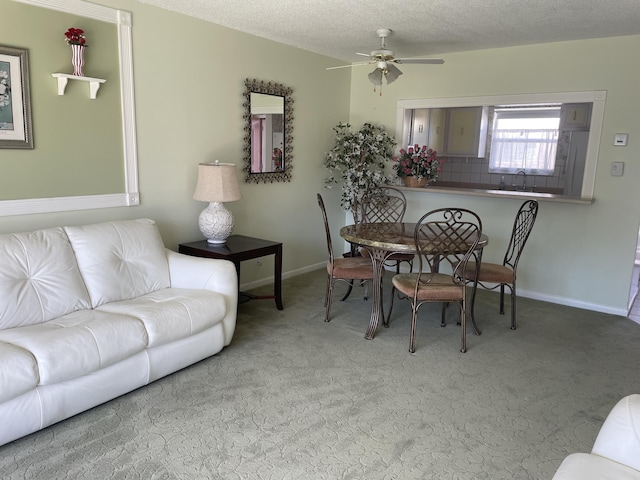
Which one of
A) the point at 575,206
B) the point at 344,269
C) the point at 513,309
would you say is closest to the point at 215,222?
the point at 344,269

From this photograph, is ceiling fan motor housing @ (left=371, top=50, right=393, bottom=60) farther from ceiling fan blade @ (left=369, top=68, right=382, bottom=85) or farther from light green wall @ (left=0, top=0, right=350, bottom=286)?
light green wall @ (left=0, top=0, right=350, bottom=286)

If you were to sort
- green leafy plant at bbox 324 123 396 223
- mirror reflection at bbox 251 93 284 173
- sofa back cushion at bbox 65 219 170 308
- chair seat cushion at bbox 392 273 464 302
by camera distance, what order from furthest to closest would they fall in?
1. green leafy plant at bbox 324 123 396 223
2. mirror reflection at bbox 251 93 284 173
3. chair seat cushion at bbox 392 273 464 302
4. sofa back cushion at bbox 65 219 170 308

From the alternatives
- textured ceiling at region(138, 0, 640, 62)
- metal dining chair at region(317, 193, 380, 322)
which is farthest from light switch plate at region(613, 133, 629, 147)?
metal dining chair at region(317, 193, 380, 322)

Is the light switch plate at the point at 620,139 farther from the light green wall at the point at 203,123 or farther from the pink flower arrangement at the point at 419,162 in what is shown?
the light green wall at the point at 203,123

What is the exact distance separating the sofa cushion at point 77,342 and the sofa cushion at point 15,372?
4cm

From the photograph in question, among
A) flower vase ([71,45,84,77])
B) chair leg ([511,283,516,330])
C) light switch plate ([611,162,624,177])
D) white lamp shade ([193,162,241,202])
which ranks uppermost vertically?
flower vase ([71,45,84,77])

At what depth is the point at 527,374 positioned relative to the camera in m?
3.05

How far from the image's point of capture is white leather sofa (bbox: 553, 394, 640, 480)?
1.43 m

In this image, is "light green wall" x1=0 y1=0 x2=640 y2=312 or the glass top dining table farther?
"light green wall" x1=0 y1=0 x2=640 y2=312

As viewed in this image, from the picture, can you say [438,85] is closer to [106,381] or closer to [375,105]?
[375,105]

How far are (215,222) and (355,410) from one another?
192cm

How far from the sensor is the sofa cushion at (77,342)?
7.20ft

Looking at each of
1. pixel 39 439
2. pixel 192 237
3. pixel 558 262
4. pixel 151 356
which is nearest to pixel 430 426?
pixel 151 356

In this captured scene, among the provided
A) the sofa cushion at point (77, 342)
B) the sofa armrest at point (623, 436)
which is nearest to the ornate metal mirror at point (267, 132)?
the sofa cushion at point (77, 342)
